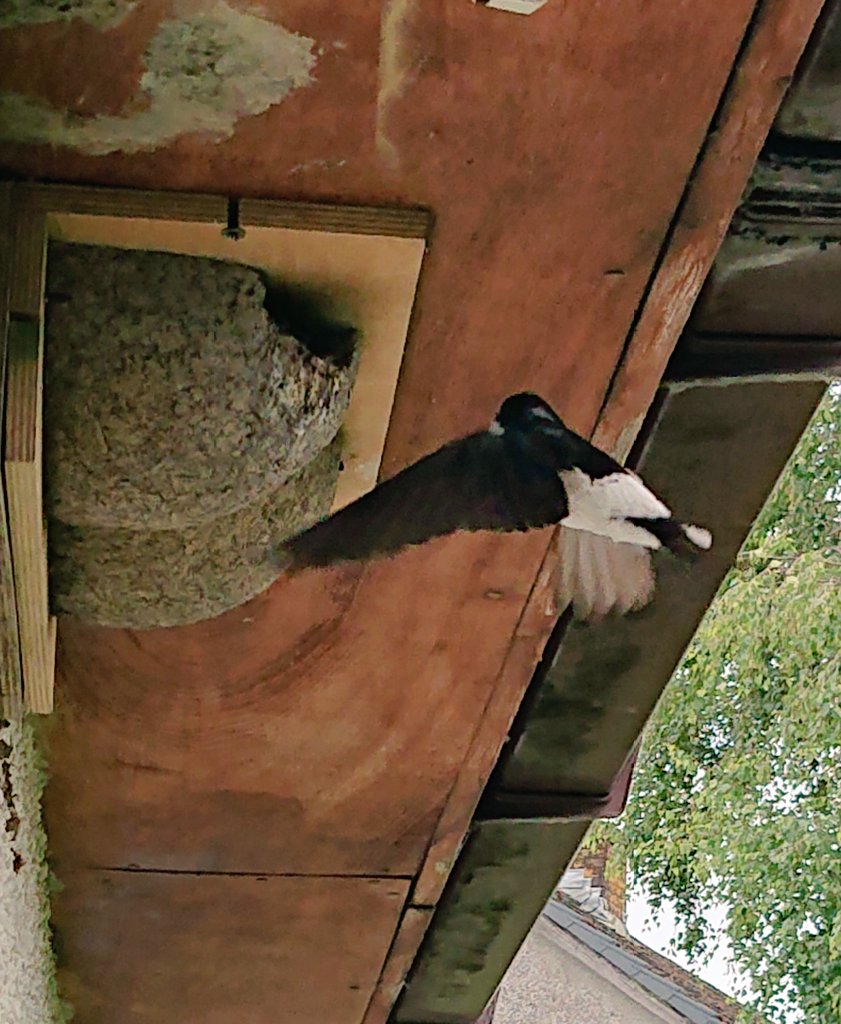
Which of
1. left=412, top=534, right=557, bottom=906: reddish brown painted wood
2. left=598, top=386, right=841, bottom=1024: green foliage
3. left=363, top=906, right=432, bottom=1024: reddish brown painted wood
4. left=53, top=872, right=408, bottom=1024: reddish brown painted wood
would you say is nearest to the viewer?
left=412, top=534, right=557, bottom=906: reddish brown painted wood

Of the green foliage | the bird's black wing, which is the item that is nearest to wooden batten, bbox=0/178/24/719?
the bird's black wing

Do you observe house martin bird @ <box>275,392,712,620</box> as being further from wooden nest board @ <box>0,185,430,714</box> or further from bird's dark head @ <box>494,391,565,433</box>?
wooden nest board @ <box>0,185,430,714</box>

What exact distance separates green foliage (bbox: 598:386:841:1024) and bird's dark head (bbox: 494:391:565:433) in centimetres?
366

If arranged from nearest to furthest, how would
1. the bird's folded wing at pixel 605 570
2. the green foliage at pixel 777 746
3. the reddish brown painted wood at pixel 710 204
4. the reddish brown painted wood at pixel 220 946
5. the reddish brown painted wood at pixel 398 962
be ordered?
the reddish brown painted wood at pixel 710 204 < the bird's folded wing at pixel 605 570 < the reddish brown painted wood at pixel 220 946 < the reddish brown painted wood at pixel 398 962 < the green foliage at pixel 777 746

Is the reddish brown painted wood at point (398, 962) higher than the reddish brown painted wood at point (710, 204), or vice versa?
the reddish brown painted wood at point (710, 204)

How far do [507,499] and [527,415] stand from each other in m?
0.09

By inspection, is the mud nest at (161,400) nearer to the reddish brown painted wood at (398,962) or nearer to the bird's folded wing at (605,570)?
the bird's folded wing at (605,570)

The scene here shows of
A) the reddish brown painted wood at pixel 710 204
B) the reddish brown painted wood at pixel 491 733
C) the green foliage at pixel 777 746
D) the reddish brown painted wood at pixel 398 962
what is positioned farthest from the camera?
the green foliage at pixel 777 746

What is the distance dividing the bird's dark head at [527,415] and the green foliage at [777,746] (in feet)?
12.0

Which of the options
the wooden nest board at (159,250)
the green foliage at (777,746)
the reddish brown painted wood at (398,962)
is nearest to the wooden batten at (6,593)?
the wooden nest board at (159,250)

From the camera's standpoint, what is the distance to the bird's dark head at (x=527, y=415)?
1357 millimetres

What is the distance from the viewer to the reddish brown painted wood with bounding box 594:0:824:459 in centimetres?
112

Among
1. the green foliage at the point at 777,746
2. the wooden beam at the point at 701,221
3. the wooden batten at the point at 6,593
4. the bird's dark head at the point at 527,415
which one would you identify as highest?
the green foliage at the point at 777,746

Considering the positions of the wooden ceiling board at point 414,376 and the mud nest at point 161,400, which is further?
the mud nest at point 161,400
